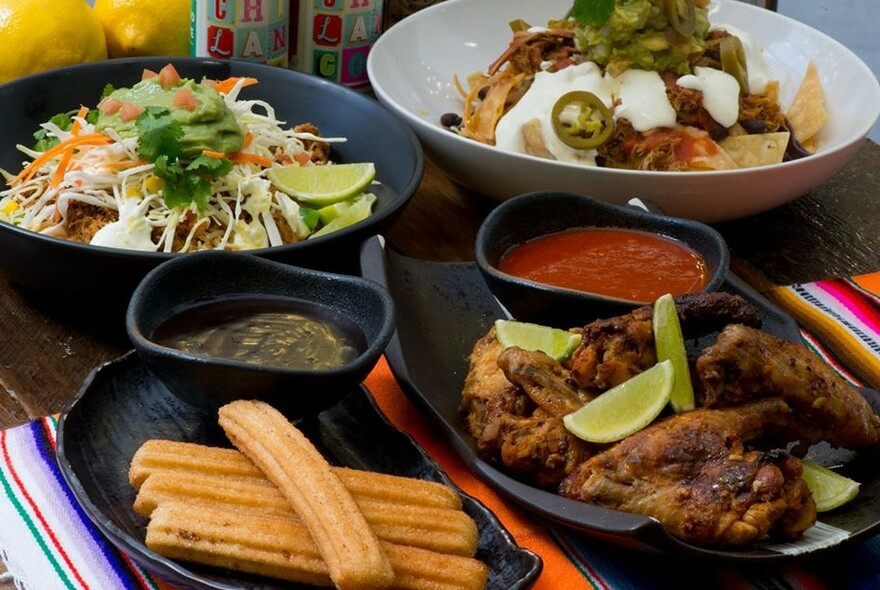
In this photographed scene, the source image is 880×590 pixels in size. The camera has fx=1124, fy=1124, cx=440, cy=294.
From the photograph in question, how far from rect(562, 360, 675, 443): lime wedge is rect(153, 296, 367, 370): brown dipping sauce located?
1.29ft

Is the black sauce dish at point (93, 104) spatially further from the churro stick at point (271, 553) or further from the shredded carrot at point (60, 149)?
the churro stick at point (271, 553)

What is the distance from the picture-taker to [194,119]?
2379 millimetres

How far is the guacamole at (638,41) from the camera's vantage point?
270 centimetres

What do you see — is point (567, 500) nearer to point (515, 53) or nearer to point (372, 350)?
point (372, 350)

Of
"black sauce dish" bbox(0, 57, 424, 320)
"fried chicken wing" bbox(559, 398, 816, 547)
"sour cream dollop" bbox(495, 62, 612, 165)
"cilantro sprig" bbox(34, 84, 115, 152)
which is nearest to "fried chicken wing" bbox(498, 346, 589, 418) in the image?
"fried chicken wing" bbox(559, 398, 816, 547)

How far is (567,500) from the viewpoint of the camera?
1589mm

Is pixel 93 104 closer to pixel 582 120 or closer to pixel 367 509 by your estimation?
pixel 582 120

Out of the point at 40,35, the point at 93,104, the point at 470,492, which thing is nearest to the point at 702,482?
the point at 470,492

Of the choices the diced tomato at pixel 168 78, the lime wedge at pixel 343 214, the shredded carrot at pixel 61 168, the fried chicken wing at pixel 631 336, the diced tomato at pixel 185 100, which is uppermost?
the fried chicken wing at pixel 631 336

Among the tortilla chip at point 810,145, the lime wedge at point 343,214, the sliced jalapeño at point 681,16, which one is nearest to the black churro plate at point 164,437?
the lime wedge at point 343,214

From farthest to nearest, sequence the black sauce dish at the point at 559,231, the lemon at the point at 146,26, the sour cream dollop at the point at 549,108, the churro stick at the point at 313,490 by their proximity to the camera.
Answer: the lemon at the point at 146,26 < the sour cream dollop at the point at 549,108 < the black sauce dish at the point at 559,231 < the churro stick at the point at 313,490

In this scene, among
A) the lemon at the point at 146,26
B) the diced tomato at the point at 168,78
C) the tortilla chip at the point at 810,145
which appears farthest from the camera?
the lemon at the point at 146,26

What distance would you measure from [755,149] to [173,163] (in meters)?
1.38

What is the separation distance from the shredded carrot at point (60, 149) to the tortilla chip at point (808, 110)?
175 cm
